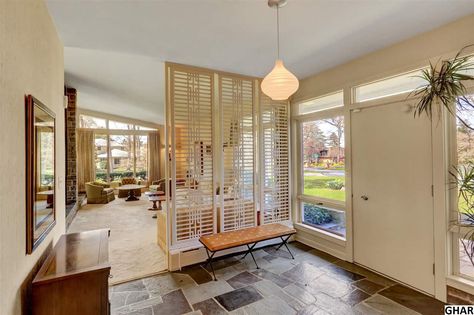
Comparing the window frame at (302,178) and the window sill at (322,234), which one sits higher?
the window frame at (302,178)

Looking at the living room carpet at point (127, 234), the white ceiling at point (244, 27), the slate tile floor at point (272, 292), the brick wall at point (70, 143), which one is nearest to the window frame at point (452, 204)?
the slate tile floor at point (272, 292)

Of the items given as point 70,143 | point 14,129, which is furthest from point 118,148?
point 14,129

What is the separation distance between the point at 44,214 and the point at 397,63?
12.2 feet

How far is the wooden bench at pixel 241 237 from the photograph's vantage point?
287 centimetres

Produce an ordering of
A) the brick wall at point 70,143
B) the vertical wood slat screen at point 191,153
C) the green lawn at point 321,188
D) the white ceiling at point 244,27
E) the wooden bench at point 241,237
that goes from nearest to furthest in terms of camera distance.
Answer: the white ceiling at point 244,27 < the wooden bench at point 241,237 < the vertical wood slat screen at point 191,153 < the green lawn at point 321,188 < the brick wall at point 70,143

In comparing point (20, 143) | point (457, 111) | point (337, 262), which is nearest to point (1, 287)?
point (20, 143)

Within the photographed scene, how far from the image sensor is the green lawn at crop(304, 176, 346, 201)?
3457 mm

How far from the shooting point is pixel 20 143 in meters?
1.35

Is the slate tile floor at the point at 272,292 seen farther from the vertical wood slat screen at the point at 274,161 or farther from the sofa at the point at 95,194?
the sofa at the point at 95,194

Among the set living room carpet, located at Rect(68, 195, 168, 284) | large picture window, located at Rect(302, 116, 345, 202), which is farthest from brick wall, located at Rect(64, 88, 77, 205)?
large picture window, located at Rect(302, 116, 345, 202)

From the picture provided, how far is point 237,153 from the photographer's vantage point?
3551mm

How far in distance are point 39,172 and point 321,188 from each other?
344 centimetres

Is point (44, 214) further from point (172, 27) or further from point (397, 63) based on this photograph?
point (397, 63)

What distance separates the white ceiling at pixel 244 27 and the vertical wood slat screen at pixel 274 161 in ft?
2.35
